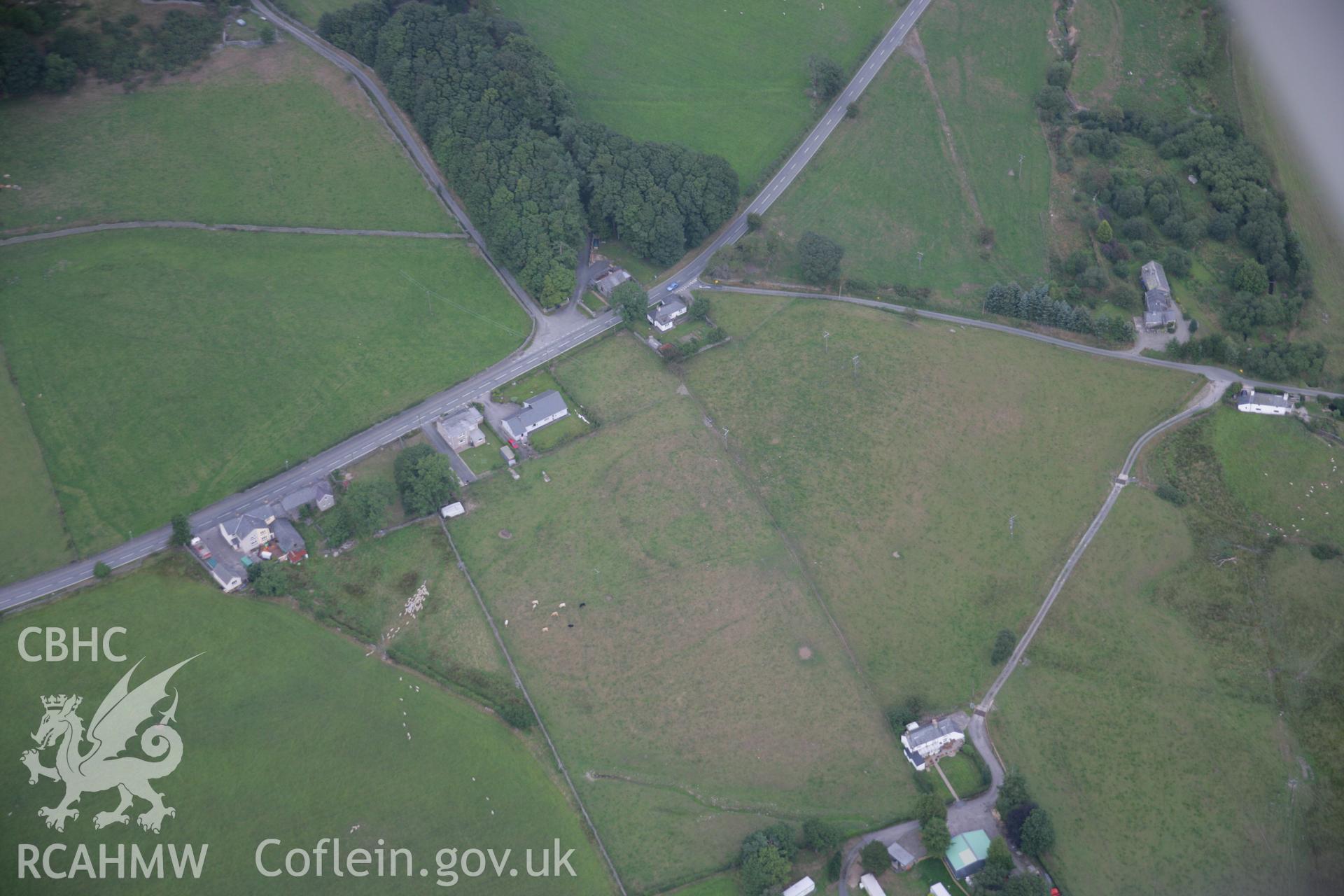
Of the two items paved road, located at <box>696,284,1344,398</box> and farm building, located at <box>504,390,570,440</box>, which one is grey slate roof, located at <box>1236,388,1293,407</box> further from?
farm building, located at <box>504,390,570,440</box>

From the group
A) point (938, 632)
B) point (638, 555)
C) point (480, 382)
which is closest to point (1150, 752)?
point (938, 632)

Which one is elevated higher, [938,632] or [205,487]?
[938,632]

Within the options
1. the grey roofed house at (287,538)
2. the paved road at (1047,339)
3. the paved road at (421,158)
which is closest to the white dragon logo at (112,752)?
the grey roofed house at (287,538)

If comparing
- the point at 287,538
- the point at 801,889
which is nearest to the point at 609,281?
the point at 287,538

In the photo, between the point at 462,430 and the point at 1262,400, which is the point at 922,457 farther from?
the point at 462,430

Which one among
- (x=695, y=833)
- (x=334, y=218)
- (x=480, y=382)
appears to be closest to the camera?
(x=695, y=833)

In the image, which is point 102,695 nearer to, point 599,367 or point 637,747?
point 637,747

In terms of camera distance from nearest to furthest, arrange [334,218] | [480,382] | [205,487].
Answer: [205,487]
[480,382]
[334,218]

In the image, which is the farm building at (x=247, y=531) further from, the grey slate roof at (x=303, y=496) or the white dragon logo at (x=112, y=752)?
the white dragon logo at (x=112, y=752)
